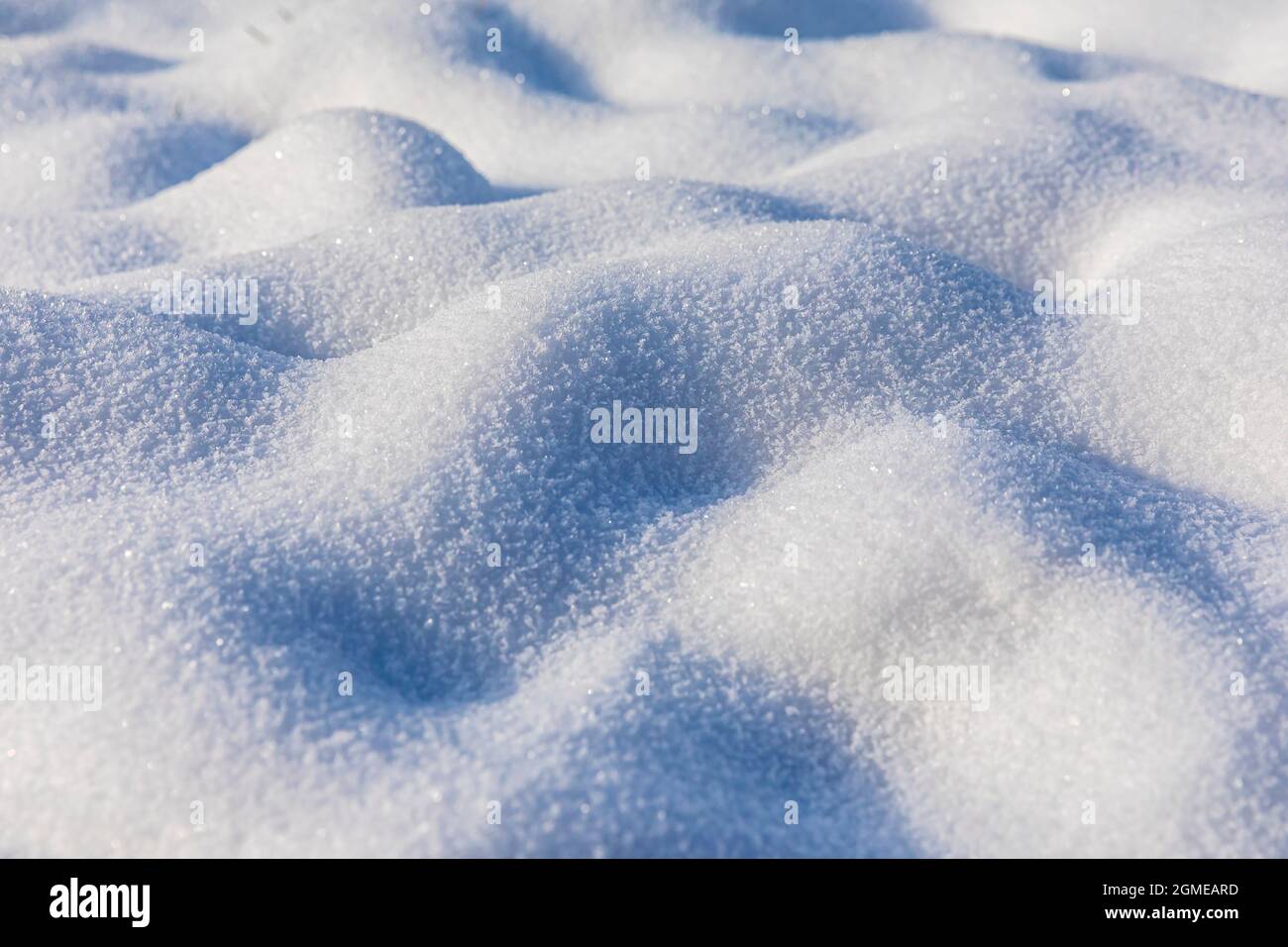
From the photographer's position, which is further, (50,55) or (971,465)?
(50,55)

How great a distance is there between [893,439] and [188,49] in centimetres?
287

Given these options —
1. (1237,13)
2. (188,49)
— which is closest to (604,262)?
(188,49)

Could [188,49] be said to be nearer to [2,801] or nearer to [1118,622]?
[2,801]

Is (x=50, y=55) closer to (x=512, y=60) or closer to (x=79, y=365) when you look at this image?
(x=512, y=60)

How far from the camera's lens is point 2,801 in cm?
112

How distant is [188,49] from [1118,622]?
325 cm

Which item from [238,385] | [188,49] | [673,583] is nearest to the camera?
[673,583]

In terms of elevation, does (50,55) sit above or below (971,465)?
above

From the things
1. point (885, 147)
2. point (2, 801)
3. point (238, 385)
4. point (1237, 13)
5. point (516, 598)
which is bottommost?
point (2, 801)

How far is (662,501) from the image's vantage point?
151cm

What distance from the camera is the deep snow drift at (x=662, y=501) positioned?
1112 millimetres

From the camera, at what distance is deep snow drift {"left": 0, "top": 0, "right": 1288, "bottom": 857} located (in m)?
1.11
